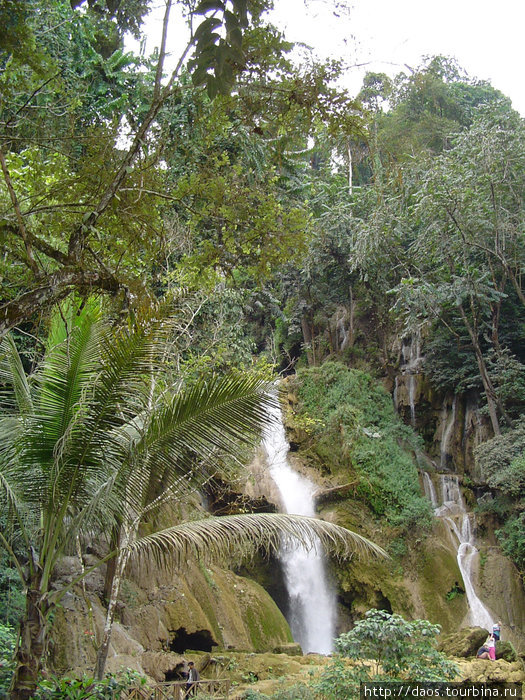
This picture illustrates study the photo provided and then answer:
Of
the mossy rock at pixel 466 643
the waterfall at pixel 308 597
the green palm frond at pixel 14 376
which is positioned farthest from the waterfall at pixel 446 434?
the green palm frond at pixel 14 376

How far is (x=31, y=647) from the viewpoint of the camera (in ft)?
13.6

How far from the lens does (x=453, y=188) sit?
16.0 metres

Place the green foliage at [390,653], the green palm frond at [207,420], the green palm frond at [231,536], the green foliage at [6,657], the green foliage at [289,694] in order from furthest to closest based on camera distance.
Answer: the green foliage at [289,694]
the green foliage at [390,653]
the green palm frond at [231,536]
the green foliage at [6,657]
the green palm frond at [207,420]

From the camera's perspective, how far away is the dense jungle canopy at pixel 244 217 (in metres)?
4.50

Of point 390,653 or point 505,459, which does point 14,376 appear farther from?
point 505,459

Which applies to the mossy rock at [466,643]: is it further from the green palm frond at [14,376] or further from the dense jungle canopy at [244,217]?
the green palm frond at [14,376]

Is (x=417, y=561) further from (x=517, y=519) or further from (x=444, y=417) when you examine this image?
(x=444, y=417)

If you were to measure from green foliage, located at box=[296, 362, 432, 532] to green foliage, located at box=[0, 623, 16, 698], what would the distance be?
8.45 metres

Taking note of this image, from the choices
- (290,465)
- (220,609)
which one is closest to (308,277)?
(290,465)

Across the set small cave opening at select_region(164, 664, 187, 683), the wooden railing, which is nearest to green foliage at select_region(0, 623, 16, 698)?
the wooden railing

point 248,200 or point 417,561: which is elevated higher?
point 248,200

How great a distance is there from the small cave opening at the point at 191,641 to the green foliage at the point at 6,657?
4.16 meters

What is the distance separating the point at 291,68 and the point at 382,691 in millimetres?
7152

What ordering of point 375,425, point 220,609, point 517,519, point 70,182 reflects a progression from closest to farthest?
1. point 70,182
2. point 220,609
3. point 517,519
4. point 375,425
